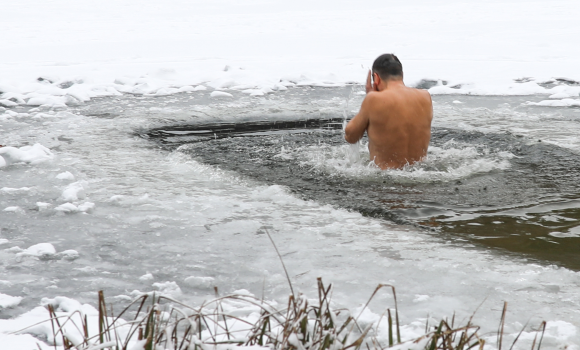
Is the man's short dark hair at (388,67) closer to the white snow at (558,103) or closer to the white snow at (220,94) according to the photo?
the white snow at (558,103)

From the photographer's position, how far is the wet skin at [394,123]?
5.16 m

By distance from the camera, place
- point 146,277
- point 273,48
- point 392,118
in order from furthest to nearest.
→ point 273,48 < point 392,118 < point 146,277

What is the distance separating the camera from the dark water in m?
3.91

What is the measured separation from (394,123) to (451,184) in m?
0.71

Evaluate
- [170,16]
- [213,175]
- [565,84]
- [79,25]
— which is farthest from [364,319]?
[170,16]

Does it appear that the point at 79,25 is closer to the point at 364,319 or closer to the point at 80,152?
the point at 80,152

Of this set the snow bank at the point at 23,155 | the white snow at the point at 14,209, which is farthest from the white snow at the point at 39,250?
the snow bank at the point at 23,155

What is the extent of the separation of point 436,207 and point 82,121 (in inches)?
183

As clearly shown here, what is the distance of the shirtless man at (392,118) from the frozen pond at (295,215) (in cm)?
20

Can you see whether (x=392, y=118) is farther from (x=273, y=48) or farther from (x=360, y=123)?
(x=273, y=48)

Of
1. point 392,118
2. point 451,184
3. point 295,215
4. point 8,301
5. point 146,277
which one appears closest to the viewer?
point 8,301

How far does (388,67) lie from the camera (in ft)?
17.1

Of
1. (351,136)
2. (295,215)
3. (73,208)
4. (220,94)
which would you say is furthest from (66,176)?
(220,94)

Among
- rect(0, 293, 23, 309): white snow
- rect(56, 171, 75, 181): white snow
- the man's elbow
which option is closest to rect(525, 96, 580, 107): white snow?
the man's elbow
